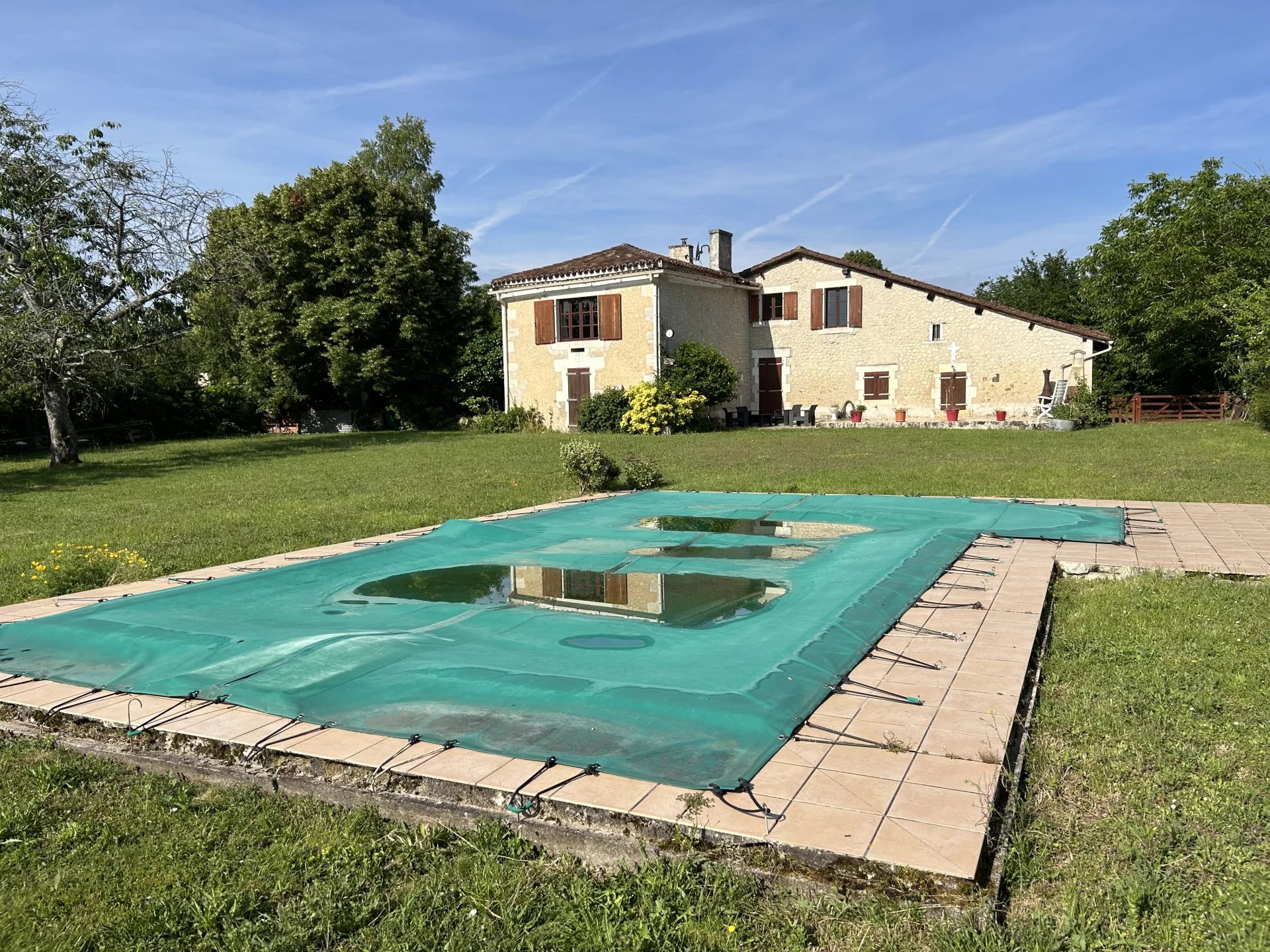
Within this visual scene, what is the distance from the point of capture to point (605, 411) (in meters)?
23.4

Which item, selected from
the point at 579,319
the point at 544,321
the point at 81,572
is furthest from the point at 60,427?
the point at 81,572

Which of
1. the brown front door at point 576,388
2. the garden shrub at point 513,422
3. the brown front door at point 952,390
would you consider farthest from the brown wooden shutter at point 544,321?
the brown front door at point 952,390

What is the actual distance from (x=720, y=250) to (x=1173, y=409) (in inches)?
596

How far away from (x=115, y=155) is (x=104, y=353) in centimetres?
416

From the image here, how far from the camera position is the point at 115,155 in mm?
17047

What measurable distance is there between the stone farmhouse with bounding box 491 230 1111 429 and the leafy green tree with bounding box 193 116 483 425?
246 cm

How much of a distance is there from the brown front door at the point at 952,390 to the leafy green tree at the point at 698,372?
6.54 metres

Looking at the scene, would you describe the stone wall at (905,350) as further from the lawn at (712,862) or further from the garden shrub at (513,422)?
the lawn at (712,862)

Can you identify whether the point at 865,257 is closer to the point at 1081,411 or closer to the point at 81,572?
the point at 1081,411

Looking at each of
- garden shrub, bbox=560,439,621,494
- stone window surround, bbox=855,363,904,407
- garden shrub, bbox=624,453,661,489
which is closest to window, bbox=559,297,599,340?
stone window surround, bbox=855,363,904,407

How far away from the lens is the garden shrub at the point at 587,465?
10812 mm

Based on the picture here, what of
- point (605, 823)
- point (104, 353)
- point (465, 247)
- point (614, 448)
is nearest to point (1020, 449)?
point (614, 448)

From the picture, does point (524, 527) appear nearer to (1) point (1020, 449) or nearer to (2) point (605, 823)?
(2) point (605, 823)

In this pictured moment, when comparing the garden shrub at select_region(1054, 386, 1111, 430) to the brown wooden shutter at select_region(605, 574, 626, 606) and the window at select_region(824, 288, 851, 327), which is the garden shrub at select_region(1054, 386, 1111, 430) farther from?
the brown wooden shutter at select_region(605, 574, 626, 606)
